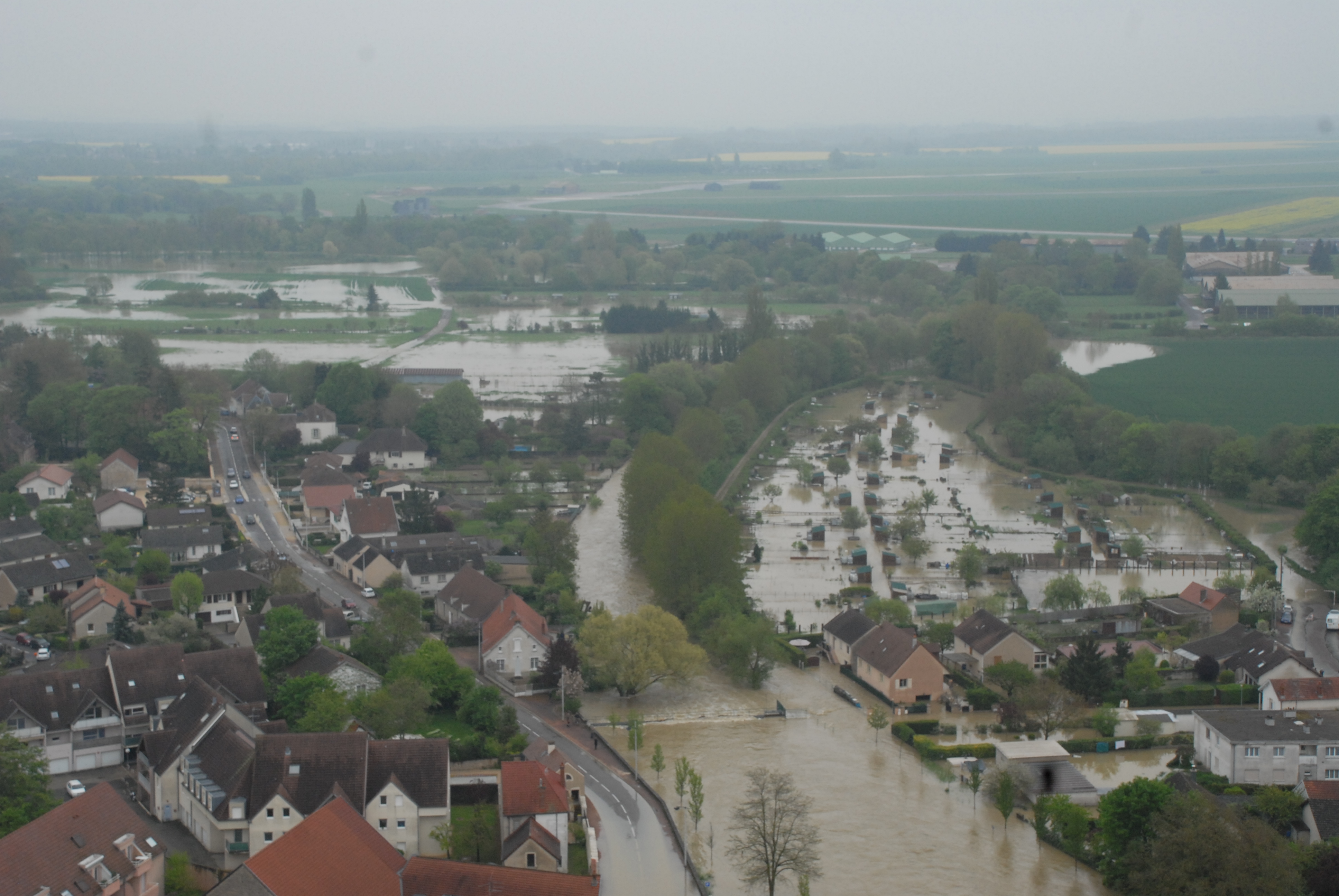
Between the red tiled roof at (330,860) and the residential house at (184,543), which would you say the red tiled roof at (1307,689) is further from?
the residential house at (184,543)

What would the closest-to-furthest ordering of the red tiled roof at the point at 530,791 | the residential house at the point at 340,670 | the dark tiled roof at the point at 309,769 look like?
the dark tiled roof at the point at 309,769 < the red tiled roof at the point at 530,791 < the residential house at the point at 340,670

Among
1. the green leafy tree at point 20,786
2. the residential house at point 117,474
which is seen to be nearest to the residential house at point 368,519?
the residential house at point 117,474

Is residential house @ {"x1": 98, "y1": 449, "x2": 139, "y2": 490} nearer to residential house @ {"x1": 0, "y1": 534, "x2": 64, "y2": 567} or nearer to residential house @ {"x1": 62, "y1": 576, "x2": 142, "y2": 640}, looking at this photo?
residential house @ {"x1": 0, "y1": 534, "x2": 64, "y2": 567}

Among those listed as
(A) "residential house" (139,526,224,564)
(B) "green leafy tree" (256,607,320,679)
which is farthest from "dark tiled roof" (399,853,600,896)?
(A) "residential house" (139,526,224,564)

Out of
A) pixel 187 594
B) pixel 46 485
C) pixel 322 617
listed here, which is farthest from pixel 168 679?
pixel 46 485

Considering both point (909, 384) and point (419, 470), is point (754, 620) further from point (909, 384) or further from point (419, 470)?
point (909, 384)

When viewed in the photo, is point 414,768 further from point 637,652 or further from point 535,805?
point 637,652
